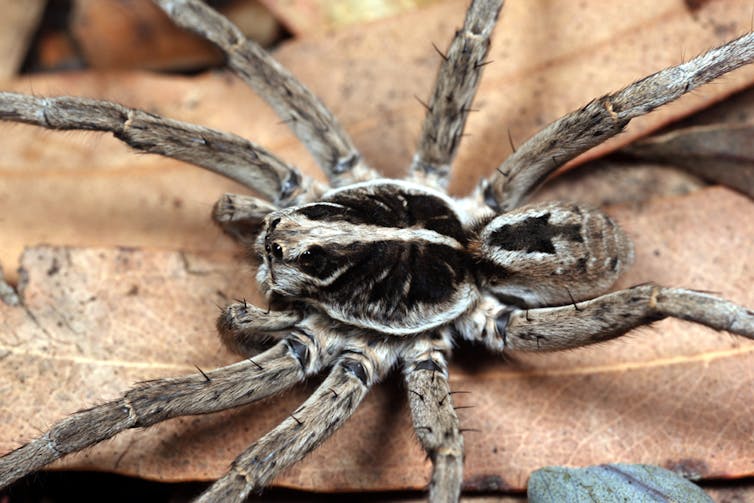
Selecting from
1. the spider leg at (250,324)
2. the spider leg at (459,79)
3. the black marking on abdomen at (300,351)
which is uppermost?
the spider leg at (459,79)

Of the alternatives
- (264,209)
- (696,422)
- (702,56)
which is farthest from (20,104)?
(696,422)

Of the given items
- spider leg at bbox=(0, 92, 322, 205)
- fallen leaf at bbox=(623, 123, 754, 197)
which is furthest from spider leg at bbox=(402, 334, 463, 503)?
fallen leaf at bbox=(623, 123, 754, 197)

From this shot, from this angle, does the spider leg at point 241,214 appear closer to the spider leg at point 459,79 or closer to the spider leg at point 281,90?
the spider leg at point 281,90

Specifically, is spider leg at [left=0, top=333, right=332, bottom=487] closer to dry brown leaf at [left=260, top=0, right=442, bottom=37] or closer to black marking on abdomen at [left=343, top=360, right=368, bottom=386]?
black marking on abdomen at [left=343, top=360, right=368, bottom=386]

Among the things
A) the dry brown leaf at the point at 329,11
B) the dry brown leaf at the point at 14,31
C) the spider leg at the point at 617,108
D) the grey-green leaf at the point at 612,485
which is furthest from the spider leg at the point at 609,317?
the dry brown leaf at the point at 14,31

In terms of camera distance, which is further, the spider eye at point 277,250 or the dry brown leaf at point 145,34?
the dry brown leaf at point 145,34

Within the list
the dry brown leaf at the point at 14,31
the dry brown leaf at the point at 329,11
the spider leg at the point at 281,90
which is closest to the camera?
the spider leg at the point at 281,90

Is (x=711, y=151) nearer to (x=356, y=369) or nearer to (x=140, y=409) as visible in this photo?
(x=356, y=369)
